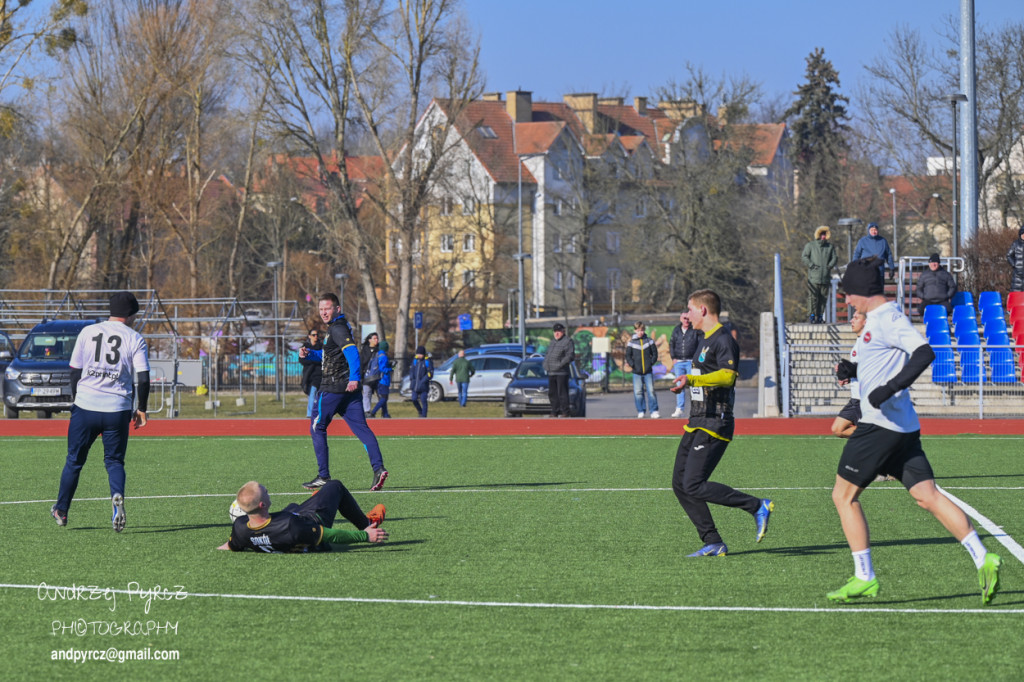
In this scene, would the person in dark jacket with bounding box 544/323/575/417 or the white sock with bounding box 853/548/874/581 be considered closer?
the white sock with bounding box 853/548/874/581

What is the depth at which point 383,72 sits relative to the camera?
4209cm

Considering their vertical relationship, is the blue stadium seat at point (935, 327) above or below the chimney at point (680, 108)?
below

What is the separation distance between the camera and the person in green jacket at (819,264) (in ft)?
82.0

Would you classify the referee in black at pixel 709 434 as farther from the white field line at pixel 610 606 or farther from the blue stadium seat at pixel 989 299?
the blue stadium seat at pixel 989 299

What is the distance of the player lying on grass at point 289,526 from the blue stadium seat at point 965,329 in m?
19.0

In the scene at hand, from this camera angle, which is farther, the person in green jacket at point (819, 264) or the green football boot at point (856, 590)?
the person in green jacket at point (819, 264)

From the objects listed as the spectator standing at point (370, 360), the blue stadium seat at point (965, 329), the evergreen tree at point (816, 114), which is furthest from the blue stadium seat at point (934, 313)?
the evergreen tree at point (816, 114)

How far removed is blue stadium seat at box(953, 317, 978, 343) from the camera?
A: 25031 millimetres

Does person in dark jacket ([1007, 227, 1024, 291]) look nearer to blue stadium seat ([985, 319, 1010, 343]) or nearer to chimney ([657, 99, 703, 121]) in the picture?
blue stadium seat ([985, 319, 1010, 343])

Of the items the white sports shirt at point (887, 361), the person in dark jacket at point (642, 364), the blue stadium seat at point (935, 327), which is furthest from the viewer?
the blue stadium seat at point (935, 327)

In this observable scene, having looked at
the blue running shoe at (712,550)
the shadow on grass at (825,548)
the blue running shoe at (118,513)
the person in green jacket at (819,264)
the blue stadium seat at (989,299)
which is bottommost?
the shadow on grass at (825,548)

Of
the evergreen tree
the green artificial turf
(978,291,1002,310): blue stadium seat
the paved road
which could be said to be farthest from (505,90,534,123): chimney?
the green artificial turf

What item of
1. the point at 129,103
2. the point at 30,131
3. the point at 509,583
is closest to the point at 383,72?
the point at 129,103

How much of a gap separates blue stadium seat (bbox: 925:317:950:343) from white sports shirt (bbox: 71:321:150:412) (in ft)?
62.8
